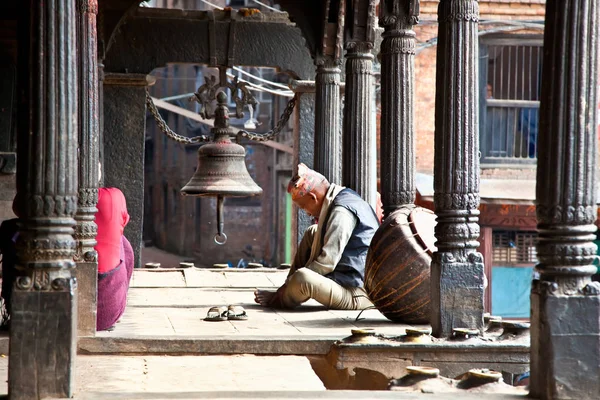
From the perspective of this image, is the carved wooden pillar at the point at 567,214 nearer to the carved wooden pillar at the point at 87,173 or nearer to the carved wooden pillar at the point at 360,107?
the carved wooden pillar at the point at 87,173

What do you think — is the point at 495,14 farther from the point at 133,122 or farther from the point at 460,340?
the point at 460,340

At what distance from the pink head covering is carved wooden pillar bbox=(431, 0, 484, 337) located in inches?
79.5

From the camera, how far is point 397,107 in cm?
840

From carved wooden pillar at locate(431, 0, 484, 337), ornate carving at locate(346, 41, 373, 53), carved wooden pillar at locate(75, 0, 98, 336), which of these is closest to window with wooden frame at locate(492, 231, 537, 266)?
ornate carving at locate(346, 41, 373, 53)

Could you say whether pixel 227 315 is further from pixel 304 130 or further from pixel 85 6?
pixel 304 130

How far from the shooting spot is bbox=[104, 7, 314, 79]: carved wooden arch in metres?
12.9

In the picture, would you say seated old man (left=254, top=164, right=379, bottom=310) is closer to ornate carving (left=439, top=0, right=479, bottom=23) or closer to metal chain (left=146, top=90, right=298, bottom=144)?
ornate carving (left=439, top=0, right=479, bottom=23)

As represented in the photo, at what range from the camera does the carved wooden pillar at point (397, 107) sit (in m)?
8.37

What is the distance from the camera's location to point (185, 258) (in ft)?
101

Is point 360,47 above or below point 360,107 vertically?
above

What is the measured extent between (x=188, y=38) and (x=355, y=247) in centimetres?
568

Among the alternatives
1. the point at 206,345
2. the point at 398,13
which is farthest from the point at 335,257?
the point at 398,13

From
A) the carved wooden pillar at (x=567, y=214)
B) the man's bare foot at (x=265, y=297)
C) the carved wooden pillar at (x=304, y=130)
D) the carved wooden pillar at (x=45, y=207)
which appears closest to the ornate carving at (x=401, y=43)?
the man's bare foot at (x=265, y=297)

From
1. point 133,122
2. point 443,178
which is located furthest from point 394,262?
point 133,122
